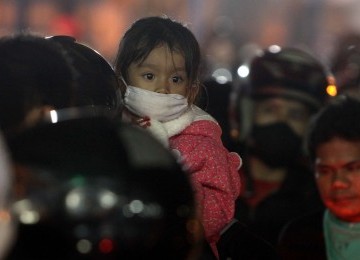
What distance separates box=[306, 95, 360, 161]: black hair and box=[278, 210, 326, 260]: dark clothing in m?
0.29

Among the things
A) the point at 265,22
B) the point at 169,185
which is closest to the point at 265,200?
the point at 169,185

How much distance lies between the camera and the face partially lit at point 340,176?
214 inches

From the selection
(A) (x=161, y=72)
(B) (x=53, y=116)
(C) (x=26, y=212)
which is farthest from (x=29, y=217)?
(A) (x=161, y=72)

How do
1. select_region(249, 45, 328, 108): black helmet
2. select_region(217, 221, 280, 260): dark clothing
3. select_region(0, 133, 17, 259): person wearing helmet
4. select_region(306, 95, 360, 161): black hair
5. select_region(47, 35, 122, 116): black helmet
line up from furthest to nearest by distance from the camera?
select_region(249, 45, 328, 108): black helmet < select_region(306, 95, 360, 161): black hair < select_region(217, 221, 280, 260): dark clothing < select_region(47, 35, 122, 116): black helmet < select_region(0, 133, 17, 259): person wearing helmet

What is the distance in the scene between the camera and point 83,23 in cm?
2492

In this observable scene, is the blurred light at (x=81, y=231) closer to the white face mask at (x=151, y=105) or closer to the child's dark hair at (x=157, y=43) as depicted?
the white face mask at (x=151, y=105)

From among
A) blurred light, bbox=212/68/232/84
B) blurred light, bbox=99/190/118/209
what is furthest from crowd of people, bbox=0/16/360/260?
blurred light, bbox=212/68/232/84

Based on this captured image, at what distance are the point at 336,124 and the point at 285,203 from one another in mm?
1534

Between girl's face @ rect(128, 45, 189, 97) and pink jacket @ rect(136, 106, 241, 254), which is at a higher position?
girl's face @ rect(128, 45, 189, 97)

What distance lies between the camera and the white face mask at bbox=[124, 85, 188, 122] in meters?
4.41

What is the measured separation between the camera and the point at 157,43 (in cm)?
461

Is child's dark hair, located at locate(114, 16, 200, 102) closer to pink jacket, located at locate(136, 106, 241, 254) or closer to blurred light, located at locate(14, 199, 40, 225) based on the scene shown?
pink jacket, located at locate(136, 106, 241, 254)

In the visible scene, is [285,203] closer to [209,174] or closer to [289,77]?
[289,77]

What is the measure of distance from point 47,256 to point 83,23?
2244 centimetres
